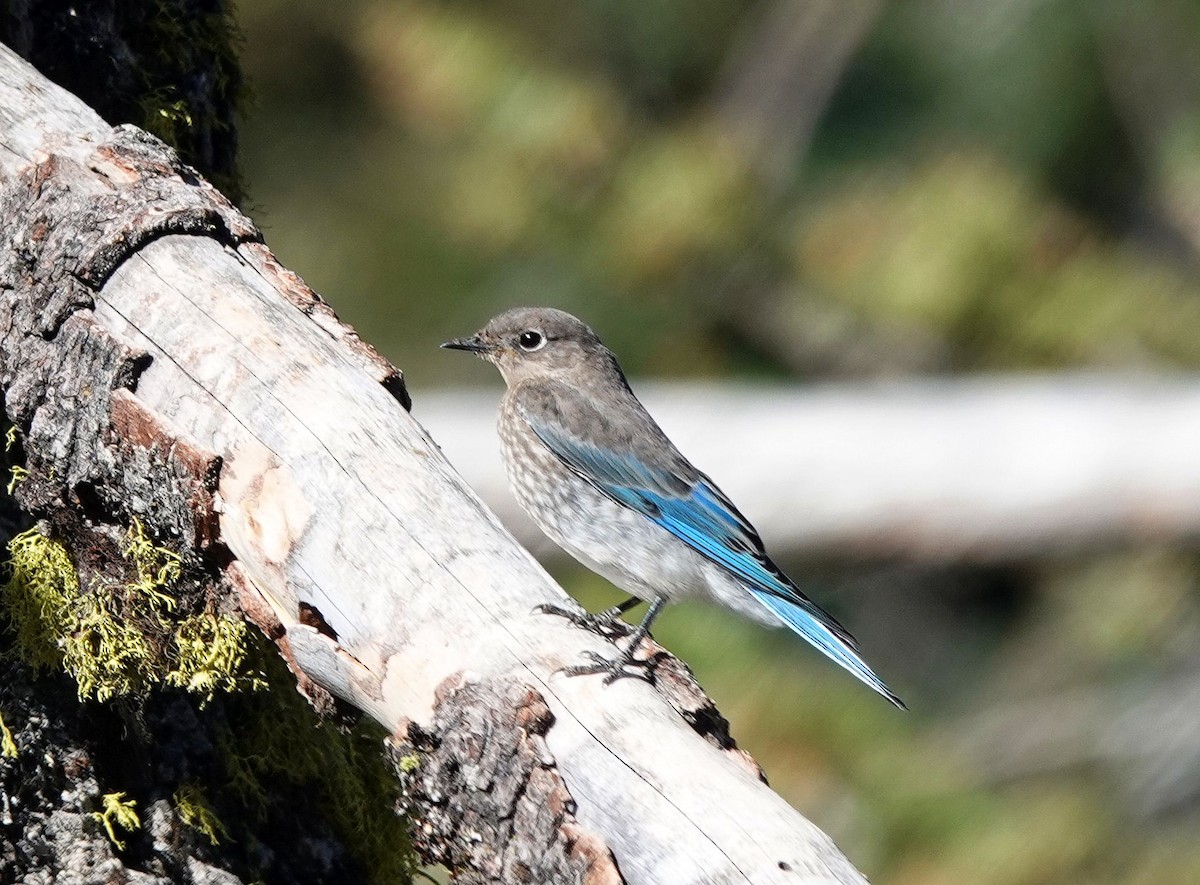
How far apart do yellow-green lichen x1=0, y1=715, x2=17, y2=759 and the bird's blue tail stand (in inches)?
77.4

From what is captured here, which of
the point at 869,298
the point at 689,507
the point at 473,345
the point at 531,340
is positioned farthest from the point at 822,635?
the point at 869,298

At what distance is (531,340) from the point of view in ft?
16.3

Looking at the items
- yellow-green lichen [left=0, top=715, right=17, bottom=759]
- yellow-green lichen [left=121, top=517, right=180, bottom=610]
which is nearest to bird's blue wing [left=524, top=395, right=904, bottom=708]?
yellow-green lichen [left=121, top=517, right=180, bottom=610]

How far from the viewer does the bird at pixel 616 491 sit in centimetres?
424

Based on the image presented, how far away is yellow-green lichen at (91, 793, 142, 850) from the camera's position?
2926 mm

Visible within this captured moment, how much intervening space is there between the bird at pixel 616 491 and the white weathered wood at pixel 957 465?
27.0 inches

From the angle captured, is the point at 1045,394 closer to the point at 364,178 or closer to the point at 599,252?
the point at 599,252

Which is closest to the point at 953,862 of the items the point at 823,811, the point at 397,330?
the point at 823,811

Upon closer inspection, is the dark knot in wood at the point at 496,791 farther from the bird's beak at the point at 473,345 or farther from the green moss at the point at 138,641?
the bird's beak at the point at 473,345

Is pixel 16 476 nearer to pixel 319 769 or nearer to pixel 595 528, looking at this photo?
pixel 319 769

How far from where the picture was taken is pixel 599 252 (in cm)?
590

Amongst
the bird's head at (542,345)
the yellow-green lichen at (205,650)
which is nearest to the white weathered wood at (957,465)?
the bird's head at (542,345)

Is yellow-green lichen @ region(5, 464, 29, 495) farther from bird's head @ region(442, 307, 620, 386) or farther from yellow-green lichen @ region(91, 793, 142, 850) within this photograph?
bird's head @ region(442, 307, 620, 386)

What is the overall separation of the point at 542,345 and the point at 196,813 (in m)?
2.25
